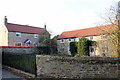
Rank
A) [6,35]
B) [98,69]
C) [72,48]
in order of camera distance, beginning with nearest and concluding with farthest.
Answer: [98,69], [72,48], [6,35]

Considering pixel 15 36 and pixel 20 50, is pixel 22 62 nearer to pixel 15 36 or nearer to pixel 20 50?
pixel 20 50

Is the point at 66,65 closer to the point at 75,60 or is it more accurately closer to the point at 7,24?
the point at 75,60

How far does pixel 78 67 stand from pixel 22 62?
20.3 ft

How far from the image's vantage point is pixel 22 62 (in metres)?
10.8

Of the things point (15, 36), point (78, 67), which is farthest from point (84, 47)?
point (15, 36)

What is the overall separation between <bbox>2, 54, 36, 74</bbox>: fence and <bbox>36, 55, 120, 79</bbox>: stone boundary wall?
84cm

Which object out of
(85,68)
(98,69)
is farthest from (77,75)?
(98,69)

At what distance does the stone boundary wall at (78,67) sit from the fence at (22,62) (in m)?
0.84

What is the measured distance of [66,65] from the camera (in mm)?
7629

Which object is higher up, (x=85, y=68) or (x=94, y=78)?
(x=85, y=68)

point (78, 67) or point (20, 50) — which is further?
point (20, 50)

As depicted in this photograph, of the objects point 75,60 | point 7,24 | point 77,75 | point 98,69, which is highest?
point 7,24

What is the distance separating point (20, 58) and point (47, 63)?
14.4ft

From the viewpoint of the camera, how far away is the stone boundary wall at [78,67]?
22.6 feet
